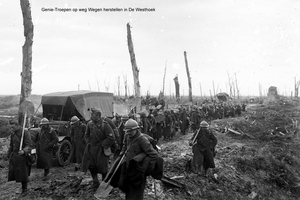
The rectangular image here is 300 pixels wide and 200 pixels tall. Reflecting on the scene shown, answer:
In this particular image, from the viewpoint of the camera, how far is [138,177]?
4012 mm

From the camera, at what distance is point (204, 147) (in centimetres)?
755

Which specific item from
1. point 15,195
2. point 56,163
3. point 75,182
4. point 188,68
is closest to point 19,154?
point 15,195

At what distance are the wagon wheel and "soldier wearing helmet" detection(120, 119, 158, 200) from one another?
185 inches

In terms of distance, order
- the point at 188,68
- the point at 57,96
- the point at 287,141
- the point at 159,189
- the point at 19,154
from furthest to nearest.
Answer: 1. the point at 188,68
2. the point at 287,141
3. the point at 57,96
4. the point at 159,189
5. the point at 19,154

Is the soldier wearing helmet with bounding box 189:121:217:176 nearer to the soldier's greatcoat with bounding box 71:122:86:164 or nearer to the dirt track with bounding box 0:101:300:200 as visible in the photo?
the dirt track with bounding box 0:101:300:200

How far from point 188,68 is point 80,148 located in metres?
23.9

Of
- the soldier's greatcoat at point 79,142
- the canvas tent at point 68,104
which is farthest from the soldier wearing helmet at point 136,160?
the canvas tent at point 68,104

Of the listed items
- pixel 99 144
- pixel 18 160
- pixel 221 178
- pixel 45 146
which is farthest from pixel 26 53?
pixel 221 178

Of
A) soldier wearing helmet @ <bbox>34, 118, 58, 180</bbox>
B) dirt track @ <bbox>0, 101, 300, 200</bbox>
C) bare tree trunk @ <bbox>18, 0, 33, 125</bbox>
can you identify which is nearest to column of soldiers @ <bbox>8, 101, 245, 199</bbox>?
soldier wearing helmet @ <bbox>34, 118, 58, 180</bbox>

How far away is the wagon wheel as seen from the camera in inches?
322

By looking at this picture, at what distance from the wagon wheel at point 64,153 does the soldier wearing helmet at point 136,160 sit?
470cm

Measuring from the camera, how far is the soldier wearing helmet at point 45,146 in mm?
7129

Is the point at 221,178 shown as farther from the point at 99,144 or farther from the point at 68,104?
the point at 68,104

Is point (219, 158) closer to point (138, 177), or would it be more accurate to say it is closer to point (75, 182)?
point (75, 182)
